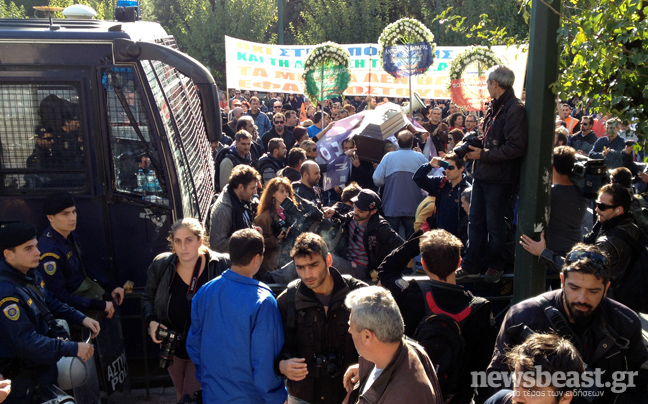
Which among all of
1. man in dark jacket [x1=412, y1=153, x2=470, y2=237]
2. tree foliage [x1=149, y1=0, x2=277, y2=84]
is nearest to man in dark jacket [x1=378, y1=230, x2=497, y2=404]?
man in dark jacket [x1=412, y1=153, x2=470, y2=237]

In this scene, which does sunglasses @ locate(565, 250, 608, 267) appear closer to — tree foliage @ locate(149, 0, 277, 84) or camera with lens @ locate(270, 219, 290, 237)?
camera with lens @ locate(270, 219, 290, 237)

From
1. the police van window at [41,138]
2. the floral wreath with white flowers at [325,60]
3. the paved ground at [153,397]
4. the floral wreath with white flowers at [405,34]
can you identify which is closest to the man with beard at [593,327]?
the paved ground at [153,397]

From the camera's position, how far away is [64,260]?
4.78m

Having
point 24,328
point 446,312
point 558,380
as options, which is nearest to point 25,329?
point 24,328

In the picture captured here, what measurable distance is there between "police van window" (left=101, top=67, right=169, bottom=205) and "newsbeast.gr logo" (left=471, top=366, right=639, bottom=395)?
318 centimetres

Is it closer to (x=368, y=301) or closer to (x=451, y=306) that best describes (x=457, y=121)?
(x=451, y=306)

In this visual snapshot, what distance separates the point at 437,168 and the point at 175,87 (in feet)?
10.8

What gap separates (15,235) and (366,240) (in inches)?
109

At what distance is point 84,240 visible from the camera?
17.3 feet

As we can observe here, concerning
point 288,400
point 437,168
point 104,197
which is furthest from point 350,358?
point 437,168

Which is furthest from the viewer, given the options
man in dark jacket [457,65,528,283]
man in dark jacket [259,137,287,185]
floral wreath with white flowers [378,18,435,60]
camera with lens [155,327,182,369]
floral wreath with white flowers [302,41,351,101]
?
floral wreath with white flowers [302,41,351,101]

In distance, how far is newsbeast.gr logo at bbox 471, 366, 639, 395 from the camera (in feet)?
8.42

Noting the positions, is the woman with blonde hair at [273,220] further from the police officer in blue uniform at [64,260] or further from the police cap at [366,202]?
the police officer in blue uniform at [64,260]

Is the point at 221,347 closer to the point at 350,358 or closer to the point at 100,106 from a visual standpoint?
the point at 350,358
